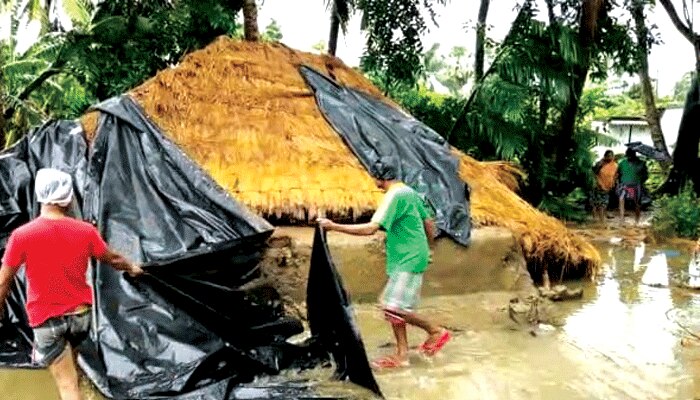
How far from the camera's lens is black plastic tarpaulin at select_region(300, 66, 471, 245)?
8.27 m

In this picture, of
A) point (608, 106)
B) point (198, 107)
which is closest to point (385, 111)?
point (198, 107)

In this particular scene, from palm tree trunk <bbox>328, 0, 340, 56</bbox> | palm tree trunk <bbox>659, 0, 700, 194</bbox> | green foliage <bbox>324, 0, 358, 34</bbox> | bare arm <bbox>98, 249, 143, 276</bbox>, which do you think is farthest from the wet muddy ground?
palm tree trunk <bbox>328, 0, 340, 56</bbox>

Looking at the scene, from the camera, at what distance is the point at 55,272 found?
431 cm

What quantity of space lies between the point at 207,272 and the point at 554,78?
800cm

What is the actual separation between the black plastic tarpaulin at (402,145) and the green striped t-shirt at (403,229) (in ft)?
7.74

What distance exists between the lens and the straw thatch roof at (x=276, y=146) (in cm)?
777

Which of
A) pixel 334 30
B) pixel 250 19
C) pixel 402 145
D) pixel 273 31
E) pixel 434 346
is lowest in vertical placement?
pixel 434 346

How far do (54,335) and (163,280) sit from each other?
1745 millimetres

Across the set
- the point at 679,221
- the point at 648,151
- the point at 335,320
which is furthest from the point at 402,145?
the point at 648,151

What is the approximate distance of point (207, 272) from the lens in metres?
6.41

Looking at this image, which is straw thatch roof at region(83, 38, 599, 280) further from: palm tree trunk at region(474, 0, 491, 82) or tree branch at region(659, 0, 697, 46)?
tree branch at region(659, 0, 697, 46)

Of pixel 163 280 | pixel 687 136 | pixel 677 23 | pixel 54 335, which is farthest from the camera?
pixel 677 23

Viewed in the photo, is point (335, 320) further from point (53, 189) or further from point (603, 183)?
point (603, 183)

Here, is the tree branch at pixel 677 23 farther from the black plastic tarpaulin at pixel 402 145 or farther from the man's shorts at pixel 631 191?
the black plastic tarpaulin at pixel 402 145
